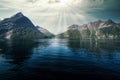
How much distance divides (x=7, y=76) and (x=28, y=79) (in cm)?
652

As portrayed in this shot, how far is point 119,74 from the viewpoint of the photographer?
52.6 metres

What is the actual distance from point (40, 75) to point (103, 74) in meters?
17.9

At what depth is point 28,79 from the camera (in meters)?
46.7

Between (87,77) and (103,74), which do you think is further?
(103,74)

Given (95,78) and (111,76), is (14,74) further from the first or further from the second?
(111,76)

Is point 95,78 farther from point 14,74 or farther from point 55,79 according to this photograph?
point 14,74

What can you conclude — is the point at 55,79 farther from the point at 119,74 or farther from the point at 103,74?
the point at 119,74

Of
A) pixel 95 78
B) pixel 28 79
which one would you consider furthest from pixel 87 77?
pixel 28 79

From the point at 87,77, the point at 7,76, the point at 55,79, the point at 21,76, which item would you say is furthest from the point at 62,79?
the point at 7,76

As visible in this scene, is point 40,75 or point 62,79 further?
point 40,75

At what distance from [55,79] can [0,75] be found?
50.0 ft

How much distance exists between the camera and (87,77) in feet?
163

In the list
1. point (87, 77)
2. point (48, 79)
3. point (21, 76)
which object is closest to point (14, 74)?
point (21, 76)

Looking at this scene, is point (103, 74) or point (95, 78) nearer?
point (95, 78)
